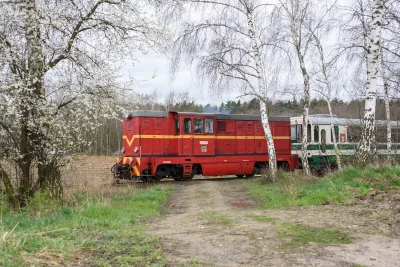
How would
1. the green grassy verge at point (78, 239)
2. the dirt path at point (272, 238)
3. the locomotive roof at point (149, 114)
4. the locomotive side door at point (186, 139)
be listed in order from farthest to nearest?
the locomotive side door at point (186, 139)
the locomotive roof at point (149, 114)
the dirt path at point (272, 238)
the green grassy verge at point (78, 239)

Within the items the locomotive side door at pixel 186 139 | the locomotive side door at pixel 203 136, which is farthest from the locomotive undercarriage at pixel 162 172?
the locomotive side door at pixel 203 136

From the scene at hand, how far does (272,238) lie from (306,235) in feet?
1.85

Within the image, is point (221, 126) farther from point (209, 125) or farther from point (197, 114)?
point (197, 114)

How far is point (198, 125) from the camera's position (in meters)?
18.5

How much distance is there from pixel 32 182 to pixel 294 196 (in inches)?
278

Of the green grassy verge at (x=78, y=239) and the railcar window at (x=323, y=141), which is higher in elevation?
the railcar window at (x=323, y=141)

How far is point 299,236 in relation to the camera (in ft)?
19.5

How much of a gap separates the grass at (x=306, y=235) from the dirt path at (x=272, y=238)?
0.44 ft

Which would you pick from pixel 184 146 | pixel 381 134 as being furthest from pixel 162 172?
pixel 381 134

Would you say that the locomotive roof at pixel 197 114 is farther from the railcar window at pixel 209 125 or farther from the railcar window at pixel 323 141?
the railcar window at pixel 323 141

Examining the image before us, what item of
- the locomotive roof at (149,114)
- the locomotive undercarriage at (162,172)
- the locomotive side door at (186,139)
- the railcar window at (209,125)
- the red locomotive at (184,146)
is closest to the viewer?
the locomotive undercarriage at (162,172)

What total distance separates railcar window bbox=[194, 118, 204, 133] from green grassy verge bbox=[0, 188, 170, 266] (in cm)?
897

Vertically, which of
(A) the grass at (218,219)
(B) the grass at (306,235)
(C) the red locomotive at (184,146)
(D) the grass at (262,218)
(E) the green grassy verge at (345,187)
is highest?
(C) the red locomotive at (184,146)

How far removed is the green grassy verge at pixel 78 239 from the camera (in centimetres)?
455
